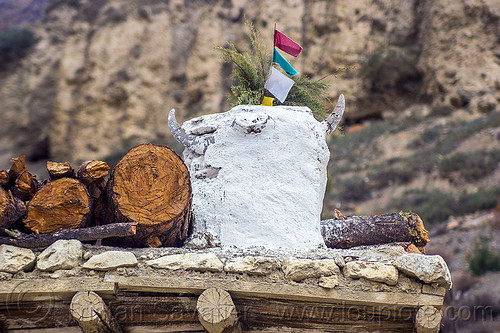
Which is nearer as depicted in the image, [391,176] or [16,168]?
[16,168]

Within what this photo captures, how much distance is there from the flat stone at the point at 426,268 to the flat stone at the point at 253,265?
0.64 meters

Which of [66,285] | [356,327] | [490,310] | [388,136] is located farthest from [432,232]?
[66,285]

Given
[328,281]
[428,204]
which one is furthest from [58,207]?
[428,204]

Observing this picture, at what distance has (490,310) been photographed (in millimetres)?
7262

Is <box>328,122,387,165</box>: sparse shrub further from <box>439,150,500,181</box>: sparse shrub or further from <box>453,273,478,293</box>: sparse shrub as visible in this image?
<box>453,273,478,293</box>: sparse shrub

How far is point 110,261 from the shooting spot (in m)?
2.71

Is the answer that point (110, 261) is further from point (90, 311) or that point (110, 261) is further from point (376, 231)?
point (376, 231)

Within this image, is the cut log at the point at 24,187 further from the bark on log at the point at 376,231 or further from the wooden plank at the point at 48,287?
the bark on log at the point at 376,231

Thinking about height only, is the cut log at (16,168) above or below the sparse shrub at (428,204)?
above

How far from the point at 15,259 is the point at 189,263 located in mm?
870

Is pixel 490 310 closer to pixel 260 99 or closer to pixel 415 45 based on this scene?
pixel 260 99

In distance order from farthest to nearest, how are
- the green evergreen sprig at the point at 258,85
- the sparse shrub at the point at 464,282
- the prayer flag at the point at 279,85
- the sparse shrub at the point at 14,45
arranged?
the sparse shrub at the point at 14,45 → the sparse shrub at the point at 464,282 → the green evergreen sprig at the point at 258,85 → the prayer flag at the point at 279,85

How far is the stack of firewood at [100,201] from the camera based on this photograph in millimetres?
2812

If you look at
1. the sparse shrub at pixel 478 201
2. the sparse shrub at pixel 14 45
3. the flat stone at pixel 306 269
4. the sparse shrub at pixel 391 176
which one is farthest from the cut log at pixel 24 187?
the sparse shrub at pixel 14 45
